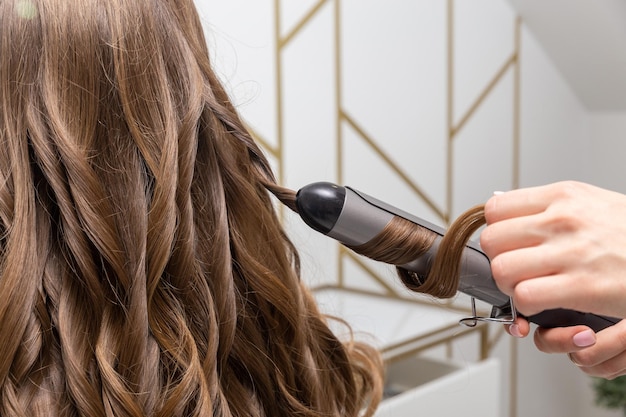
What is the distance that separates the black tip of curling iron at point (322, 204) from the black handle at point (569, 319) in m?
0.19

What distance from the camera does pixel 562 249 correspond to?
443 mm

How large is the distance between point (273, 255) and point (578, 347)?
0.89 feet

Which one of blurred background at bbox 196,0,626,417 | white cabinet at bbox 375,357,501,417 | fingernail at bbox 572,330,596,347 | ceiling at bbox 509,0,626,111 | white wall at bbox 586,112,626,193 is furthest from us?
white wall at bbox 586,112,626,193

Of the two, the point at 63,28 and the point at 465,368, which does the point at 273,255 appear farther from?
the point at 465,368

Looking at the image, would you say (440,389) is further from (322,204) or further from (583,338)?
(322,204)

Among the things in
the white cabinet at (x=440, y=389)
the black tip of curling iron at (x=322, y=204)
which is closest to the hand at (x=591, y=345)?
the black tip of curling iron at (x=322, y=204)

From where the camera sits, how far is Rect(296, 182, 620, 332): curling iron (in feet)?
1.54

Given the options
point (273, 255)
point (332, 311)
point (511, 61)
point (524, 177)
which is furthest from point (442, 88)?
point (273, 255)

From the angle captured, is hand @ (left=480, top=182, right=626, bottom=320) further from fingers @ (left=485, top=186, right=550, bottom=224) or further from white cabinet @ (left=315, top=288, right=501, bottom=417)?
white cabinet @ (left=315, top=288, right=501, bottom=417)

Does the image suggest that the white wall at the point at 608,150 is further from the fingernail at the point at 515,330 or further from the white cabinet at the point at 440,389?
the fingernail at the point at 515,330

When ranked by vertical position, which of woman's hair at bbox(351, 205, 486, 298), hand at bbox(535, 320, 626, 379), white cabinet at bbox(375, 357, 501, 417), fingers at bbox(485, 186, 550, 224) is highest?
fingers at bbox(485, 186, 550, 224)

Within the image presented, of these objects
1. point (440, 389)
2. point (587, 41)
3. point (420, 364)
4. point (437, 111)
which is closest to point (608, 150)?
point (587, 41)

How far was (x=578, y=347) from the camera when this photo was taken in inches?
22.0

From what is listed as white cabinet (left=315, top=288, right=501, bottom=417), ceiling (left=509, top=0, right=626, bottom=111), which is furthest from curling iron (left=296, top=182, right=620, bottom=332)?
ceiling (left=509, top=0, right=626, bottom=111)
